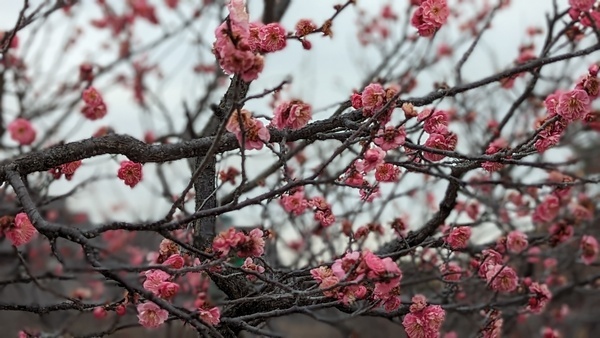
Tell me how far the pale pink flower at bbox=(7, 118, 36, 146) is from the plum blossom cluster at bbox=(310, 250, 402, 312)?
314cm

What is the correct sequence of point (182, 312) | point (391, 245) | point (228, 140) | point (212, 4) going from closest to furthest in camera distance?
point (182, 312) < point (228, 140) < point (391, 245) < point (212, 4)

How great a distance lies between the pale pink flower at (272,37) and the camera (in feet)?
8.70

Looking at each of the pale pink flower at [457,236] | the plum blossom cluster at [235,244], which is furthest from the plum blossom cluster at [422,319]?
the plum blossom cluster at [235,244]

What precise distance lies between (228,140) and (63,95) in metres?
5.22

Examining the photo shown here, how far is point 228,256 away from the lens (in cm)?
223

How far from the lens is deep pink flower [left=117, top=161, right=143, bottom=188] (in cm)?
286

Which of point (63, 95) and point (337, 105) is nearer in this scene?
point (337, 105)

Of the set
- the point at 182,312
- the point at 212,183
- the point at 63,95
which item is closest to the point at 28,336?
the point at 212,183

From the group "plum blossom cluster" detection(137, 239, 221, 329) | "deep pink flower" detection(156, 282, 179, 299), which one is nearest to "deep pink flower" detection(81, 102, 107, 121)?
"plum blossom cluster" detection(137, 239, 221, 329)

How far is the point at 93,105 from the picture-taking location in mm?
4238

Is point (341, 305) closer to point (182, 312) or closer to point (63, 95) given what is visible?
point (182, 312)

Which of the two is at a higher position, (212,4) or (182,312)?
(212,4)

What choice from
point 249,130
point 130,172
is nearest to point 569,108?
point 249,130

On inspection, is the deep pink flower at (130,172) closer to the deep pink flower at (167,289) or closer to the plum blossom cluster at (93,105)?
the deep pink flower at (167,289)
